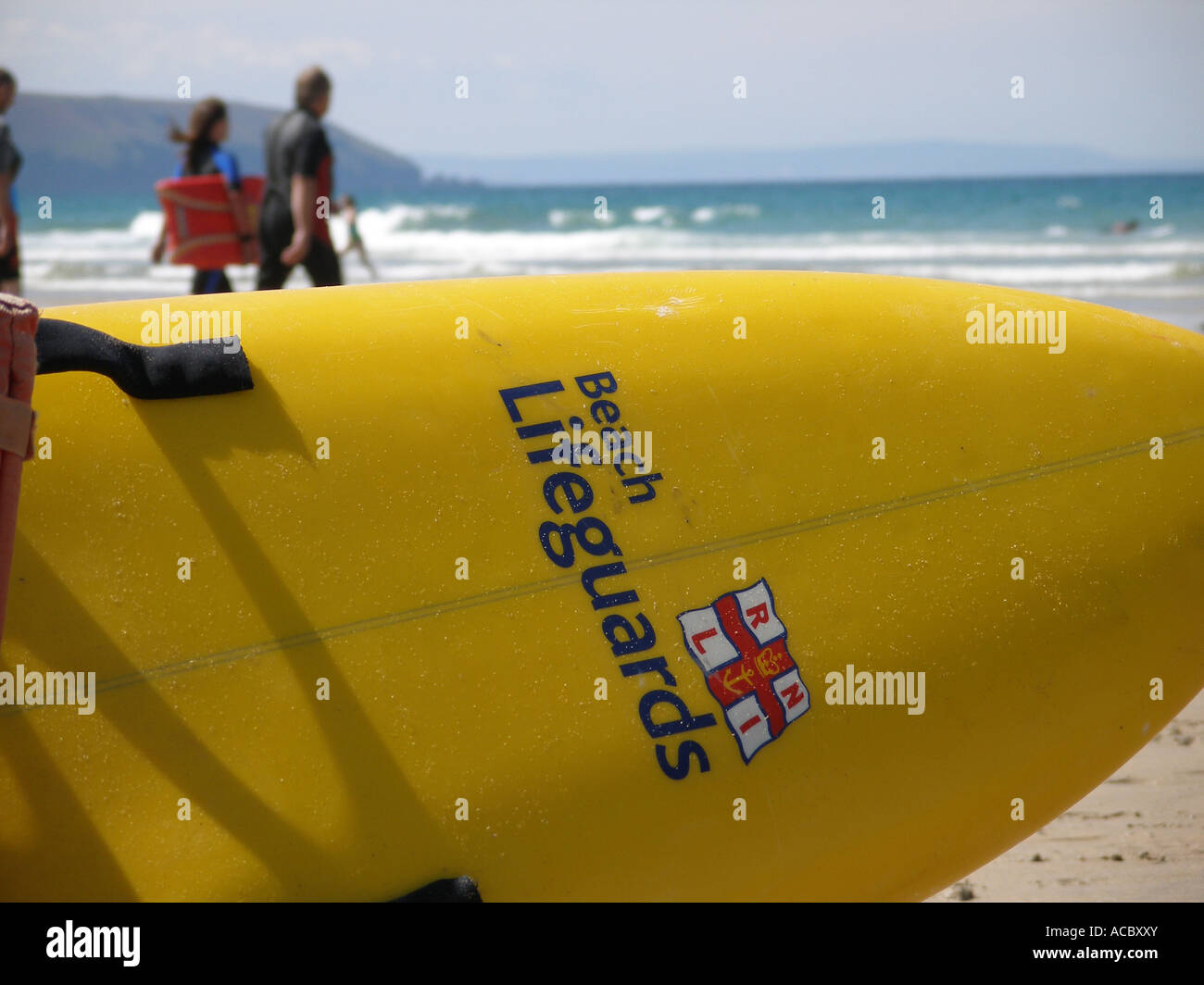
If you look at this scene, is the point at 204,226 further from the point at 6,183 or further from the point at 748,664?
the point at 748,664

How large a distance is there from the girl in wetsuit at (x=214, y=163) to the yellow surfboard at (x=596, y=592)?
3.23 meters

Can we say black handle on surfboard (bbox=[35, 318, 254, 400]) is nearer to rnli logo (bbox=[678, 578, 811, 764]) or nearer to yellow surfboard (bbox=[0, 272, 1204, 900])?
yellow surfboard (bbox=[0, 272, 1204, 900])

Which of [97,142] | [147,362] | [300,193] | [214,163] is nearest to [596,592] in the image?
[147,362]

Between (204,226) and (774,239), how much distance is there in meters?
20.2

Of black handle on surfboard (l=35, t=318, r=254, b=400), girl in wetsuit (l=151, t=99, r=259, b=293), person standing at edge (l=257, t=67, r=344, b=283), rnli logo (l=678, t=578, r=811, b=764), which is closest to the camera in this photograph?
black handle on surfboard (l=35, t=318, r=254, b=400)

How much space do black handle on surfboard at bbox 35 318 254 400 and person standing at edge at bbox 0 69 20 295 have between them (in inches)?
153

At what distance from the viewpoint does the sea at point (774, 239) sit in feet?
49.1

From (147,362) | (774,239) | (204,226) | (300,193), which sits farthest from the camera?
(774,239)

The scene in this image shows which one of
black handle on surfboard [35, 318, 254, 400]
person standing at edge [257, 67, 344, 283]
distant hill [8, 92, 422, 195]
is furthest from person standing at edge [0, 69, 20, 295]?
distant hill [8, 92, 422, 195]

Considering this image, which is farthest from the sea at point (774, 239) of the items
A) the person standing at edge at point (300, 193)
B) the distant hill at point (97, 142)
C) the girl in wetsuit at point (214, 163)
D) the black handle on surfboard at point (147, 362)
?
the distant hill at point (97, 142)

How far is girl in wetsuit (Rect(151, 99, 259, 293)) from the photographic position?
4.83 metres

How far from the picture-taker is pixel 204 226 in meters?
4.88

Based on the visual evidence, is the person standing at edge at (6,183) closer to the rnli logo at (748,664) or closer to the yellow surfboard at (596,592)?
the yellow surfboard at (596,592)
